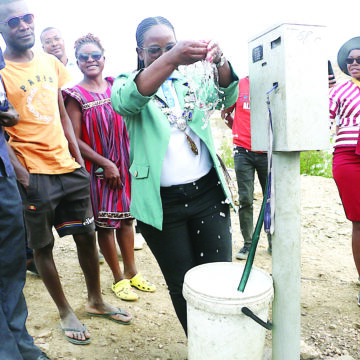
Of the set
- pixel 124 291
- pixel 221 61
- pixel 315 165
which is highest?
pixel 221 61

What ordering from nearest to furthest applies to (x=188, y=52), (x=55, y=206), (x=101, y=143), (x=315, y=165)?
(x=188, y=52) < (x=55, y=206) < (x=101, y=143) < (x=315, y=165)

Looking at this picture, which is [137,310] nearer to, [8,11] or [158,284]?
[158,284]

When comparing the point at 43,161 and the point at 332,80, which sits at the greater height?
the point at 332,80

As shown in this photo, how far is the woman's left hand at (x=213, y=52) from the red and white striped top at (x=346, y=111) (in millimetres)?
1724

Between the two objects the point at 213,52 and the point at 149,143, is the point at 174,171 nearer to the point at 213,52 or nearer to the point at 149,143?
the point at 149,143

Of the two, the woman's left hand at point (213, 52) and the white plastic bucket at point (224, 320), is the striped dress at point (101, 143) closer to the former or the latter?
the white plastic bucket at point (224, 320)

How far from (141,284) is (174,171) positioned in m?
1.72

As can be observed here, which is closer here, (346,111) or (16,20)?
(16,20)

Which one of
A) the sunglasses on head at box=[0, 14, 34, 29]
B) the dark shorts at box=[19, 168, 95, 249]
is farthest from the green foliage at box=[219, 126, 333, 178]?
the sunglasses on head at box=[0, 14, 34, 29]

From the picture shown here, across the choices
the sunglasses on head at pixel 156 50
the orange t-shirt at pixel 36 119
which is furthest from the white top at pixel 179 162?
the orange t-shirt at pixel 36 119

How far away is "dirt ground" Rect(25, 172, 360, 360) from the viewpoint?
2.61 metres

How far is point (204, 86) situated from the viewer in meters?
1.98

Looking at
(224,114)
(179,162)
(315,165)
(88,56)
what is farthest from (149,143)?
(315,165)

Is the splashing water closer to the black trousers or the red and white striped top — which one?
the black trousers
